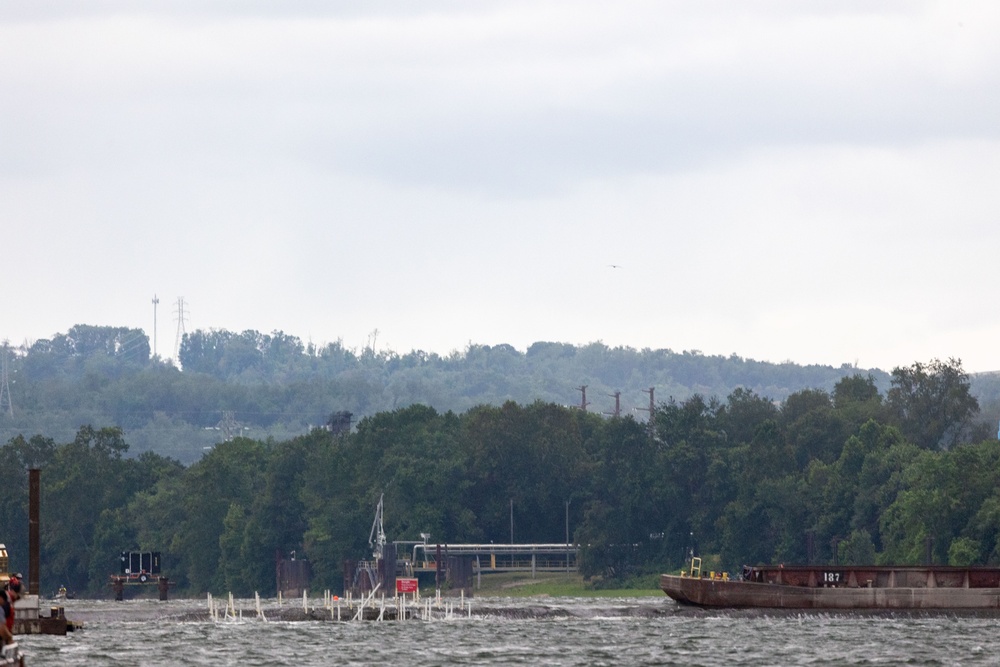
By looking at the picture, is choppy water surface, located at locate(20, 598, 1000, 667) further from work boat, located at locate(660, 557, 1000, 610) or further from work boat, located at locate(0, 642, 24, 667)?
work boat, located at locate(0, 642, 24, 667)

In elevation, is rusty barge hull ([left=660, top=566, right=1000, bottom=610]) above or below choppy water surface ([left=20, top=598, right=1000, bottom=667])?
above

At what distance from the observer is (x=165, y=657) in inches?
3819

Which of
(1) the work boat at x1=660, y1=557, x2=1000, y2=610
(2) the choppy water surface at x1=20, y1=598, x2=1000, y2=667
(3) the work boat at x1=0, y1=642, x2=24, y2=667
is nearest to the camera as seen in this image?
(3) the work boat at x1=0, y1=642, x2=24, y2=667

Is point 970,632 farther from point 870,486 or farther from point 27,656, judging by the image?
point 870,486

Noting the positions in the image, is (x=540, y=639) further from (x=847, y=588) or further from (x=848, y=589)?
(x=847, y=588)

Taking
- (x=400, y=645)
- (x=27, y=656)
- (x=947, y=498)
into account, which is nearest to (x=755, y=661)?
(x=400, y=645)

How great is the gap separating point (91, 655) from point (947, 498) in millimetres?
98856

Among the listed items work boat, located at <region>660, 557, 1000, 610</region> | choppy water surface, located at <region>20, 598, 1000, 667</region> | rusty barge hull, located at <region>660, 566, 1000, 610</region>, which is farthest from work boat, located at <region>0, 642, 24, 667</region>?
rusty barge hull, located at <region>660, 566, 1000, 610</region>

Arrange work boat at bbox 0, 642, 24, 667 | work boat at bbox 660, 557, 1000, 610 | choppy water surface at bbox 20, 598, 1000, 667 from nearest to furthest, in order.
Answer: work boat at bbox 0, 642, 24, 667
choppy water surface at bbox 20, 598, 1000, 667
work boat at bbox 660, 557, 1000, 610

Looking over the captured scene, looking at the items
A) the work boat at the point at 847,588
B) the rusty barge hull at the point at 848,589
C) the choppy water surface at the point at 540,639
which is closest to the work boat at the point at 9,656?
the choppy water surface at the point at 540,639

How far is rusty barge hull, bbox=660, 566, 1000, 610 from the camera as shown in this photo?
126m

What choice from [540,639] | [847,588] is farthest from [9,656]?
[847,588]

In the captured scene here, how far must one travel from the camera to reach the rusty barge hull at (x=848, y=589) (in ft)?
414

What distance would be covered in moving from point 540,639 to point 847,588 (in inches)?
1085
